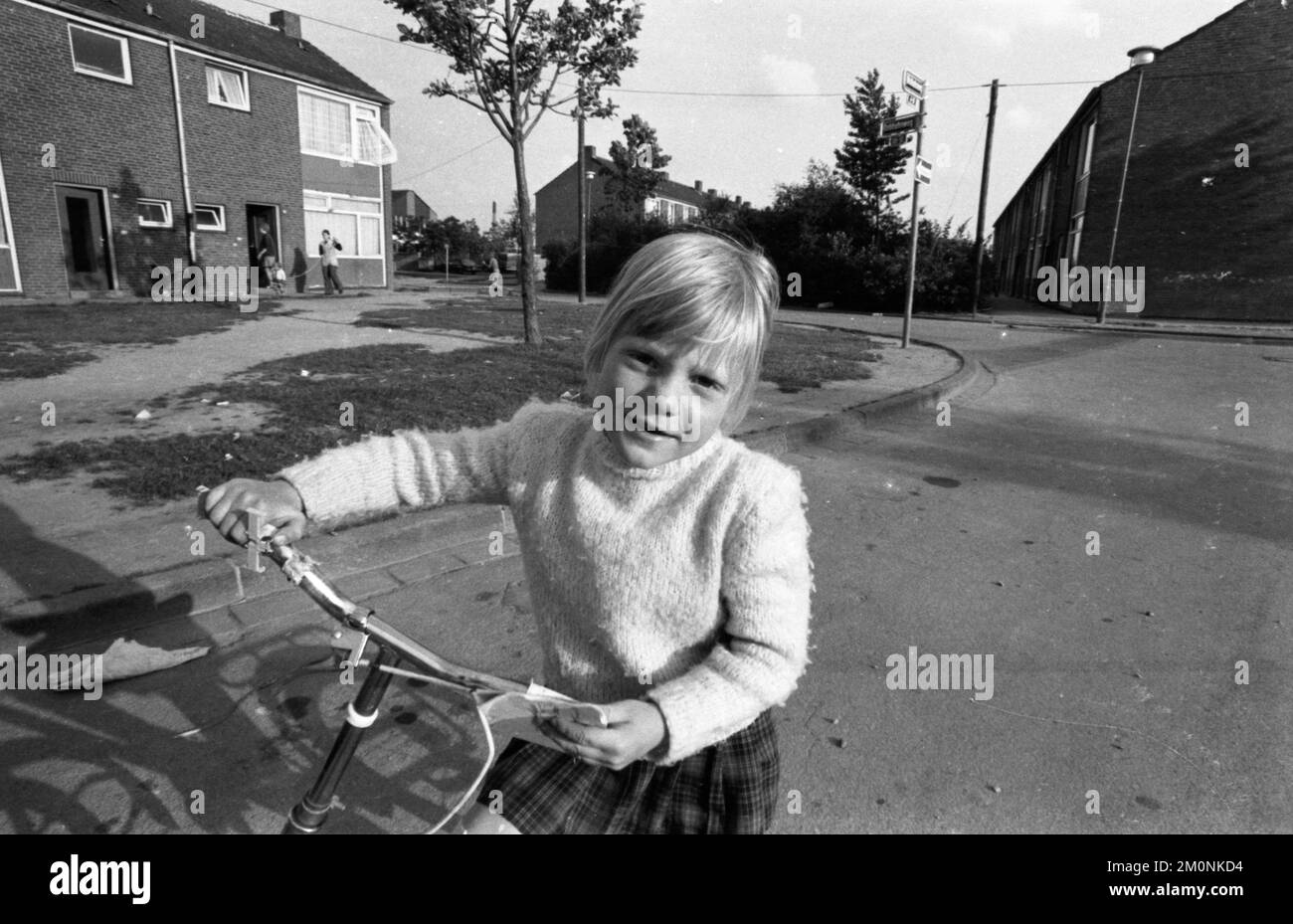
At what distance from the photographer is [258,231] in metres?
22.6

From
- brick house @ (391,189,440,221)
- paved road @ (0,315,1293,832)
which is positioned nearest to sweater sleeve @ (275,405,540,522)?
paved road @ (0,315,1293,832)

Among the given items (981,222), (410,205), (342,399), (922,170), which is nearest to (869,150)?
(981,222)

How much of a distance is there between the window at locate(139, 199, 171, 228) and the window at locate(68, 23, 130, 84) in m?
2.77

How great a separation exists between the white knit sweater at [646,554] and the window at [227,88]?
78.7ft

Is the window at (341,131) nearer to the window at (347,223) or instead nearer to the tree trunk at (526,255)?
the window at (347,223)

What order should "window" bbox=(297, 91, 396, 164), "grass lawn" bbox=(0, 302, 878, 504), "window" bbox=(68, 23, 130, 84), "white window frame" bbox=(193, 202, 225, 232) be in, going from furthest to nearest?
"window" bbox=(297, 91, 396, 164)
"white window frame" bbox=(193, 202, 225, 232)
"window" bbox=(68, 23, 130, 84)
"grass lawn" bbox=(0, 302, 878, 504)

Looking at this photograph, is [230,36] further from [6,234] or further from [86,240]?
[6,234]

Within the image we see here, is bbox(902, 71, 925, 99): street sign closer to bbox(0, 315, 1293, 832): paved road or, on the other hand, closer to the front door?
bbox(0, 315, 1293, 832): paved road

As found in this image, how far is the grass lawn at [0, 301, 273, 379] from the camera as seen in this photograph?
8645 mm

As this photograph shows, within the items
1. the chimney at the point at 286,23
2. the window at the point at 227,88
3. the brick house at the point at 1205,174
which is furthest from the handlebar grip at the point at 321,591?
the chimney at the point at 286,23
